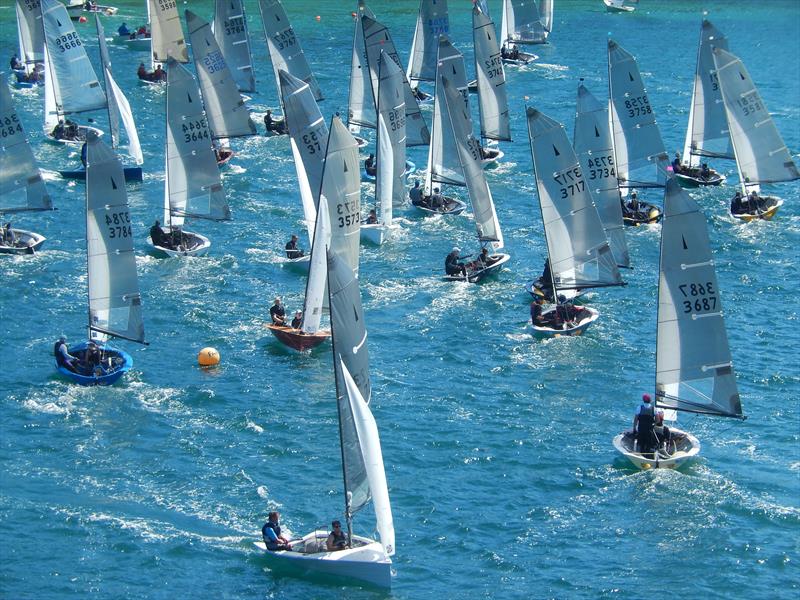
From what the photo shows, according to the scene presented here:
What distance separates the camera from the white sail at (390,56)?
340ft

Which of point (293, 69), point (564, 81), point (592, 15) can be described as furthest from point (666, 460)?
point (592, 15)

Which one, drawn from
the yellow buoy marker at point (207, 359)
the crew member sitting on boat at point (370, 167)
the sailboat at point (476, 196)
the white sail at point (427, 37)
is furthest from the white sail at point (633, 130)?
the yellow buoy marker at point (207, 359)

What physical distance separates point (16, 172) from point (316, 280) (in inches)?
1048

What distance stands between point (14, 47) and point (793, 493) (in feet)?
331

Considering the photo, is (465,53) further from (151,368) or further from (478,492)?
(478,492)

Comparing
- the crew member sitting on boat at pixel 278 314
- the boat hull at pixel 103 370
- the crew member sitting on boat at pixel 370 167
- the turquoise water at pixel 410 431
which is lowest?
the turquoise water at pixel 410 431

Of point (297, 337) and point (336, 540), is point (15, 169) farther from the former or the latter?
point (336, 540)

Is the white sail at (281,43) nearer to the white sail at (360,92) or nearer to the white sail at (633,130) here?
the white sail at (360,92)

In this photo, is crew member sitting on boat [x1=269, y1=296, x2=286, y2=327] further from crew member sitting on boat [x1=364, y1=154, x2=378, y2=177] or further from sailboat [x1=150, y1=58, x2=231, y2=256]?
crew member sitting on boat [x1=364, y1=154, x2=378, y2=177]

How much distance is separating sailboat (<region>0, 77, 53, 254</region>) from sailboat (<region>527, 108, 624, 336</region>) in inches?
1256

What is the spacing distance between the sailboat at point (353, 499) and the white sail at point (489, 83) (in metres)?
56.0

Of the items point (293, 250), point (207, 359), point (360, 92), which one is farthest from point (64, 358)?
point (360, 92)

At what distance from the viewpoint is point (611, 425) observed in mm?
64688

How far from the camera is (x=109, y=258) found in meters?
71.2
